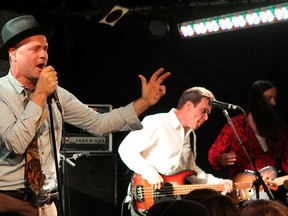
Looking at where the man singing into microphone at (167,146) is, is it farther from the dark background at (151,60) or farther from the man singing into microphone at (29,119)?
the man singing into microphone at (29,119)

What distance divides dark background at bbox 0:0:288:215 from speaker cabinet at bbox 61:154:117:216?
489mm

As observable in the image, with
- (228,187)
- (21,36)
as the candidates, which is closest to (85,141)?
(228,187)

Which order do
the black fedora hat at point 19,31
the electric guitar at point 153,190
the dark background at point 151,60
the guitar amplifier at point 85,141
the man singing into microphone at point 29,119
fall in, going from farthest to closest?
1. the dark background at point 151,60
2. the guitar amplifier at point 85,141
3. the electric guitar at point 153,190
4. the black fedora hat at point 19,31
5. the man singing into microphone at point 29,119

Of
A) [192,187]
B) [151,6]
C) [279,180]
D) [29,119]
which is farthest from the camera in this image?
[151,6]

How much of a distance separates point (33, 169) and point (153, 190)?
2.47 m

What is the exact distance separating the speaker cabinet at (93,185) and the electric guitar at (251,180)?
1382mm

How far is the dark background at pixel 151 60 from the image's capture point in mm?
6680

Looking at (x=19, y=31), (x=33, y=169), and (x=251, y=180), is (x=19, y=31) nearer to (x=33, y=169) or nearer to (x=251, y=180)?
(x=33, y=169)

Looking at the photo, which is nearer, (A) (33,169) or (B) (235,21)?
(A) (33,169)

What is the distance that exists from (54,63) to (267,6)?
2.58 meters

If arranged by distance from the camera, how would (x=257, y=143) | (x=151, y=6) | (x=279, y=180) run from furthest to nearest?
(x=151, y=6) → (x=257, y=143) → (x=279, y=180)

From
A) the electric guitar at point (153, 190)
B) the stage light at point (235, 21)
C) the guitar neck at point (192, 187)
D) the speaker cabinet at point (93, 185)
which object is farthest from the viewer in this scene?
the speaker cabinet at point (93, 185)

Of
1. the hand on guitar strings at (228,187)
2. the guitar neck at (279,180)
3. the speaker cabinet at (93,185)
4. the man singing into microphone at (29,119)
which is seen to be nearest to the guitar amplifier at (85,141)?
the speaker cabinet at (93,185)

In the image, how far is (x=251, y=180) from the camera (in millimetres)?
5676
